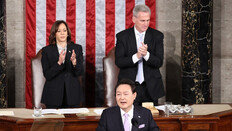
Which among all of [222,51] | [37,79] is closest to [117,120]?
[37,79]

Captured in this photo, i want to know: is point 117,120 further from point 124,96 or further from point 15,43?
point 15,43

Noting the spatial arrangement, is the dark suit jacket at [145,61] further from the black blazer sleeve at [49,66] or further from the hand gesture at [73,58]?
the black blazer sleeve at [49,66]

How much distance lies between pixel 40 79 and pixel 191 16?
2338mm

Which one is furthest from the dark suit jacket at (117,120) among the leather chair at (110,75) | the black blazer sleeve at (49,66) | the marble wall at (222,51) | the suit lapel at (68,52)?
the marble wall at (222,51)

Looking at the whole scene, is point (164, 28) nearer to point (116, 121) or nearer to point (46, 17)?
point (46, 17)

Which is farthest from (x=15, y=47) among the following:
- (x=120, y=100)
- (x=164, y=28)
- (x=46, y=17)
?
(x=120, y=100)

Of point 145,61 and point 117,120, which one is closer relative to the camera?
point 117,120

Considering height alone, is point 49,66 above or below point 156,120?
above

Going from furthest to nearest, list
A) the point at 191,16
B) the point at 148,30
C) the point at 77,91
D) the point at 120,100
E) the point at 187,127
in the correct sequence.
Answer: the point at 191,16
the point at 77,91
the point at 148,30
the point at 187,127
the point at 120,100

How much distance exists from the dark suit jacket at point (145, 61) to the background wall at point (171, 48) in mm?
1799

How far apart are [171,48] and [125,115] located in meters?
3.13

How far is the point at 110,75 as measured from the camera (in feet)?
18.1

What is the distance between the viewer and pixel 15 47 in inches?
238

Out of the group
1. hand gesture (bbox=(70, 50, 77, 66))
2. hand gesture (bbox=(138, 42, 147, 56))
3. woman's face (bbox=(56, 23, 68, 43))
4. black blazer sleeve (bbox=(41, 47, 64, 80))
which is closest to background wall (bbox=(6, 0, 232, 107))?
black blazer sleeve (bbox=(41, 47, 64, 80))
